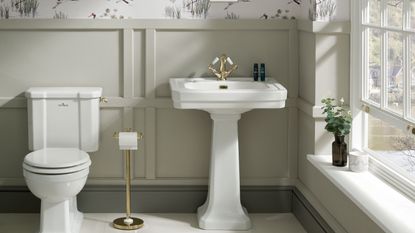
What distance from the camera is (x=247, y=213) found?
5.02m

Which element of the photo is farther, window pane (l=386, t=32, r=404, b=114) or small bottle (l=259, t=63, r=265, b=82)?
small bottle (l=259, t=63, r=265, b=82)

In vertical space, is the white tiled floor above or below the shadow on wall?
below

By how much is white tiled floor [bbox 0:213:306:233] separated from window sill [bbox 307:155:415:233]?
0.66 meters

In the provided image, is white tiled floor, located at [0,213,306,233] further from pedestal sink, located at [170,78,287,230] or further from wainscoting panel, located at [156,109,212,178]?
wainscoting panel, located at [156,109,212,178]

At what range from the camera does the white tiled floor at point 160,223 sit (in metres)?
4.68

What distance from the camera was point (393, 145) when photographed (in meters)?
3.78

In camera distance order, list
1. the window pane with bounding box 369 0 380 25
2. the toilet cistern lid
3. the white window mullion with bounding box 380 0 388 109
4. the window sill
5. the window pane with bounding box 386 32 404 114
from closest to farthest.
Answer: the window sill < the window pane with bounding box 386 32 404 114 < the white window mullion with bounding box 380 0 388 109 < the window pane with bounding box 369 0 380 25 < the toilet cistern lid

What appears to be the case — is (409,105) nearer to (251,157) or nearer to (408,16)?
A: (408,16)

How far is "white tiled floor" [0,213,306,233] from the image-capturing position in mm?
4680

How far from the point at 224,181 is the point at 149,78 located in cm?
87

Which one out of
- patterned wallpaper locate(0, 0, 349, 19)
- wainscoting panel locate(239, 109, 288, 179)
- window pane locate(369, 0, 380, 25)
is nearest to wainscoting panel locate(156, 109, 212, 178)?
wainscoting panel locate(239, 109, 288, 179)

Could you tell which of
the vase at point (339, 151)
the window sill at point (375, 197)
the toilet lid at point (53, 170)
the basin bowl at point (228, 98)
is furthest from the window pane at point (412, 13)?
the toilet lid at point (53, 170)

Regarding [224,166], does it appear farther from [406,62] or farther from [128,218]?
[406,62]

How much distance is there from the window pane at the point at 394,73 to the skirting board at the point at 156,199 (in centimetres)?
137
